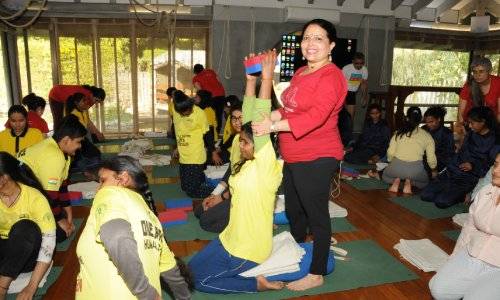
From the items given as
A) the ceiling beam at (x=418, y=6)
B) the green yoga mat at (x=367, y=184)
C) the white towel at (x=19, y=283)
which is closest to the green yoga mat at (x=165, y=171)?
the green yoga mat at (x=367, y=184)

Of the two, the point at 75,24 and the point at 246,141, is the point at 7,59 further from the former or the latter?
the point at 246,141

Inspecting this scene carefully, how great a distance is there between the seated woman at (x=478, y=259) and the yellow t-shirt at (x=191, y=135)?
7.89 ft

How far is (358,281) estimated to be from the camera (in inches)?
90.8

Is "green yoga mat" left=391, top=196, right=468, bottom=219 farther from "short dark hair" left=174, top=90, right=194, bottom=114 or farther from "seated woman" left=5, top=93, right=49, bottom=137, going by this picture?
"seated woman" left=5, top=93, right=49, bottom=137

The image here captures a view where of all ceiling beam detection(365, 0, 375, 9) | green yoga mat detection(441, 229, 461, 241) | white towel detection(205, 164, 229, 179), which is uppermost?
ceiling beam detection(365, 0, 375, 9)

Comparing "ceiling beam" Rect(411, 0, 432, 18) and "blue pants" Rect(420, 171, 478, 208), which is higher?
"ceiling beam" Rect(411, 0, 432, 18)

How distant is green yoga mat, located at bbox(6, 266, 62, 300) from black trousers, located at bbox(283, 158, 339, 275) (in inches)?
59.0

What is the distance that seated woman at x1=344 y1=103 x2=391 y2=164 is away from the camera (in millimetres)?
5336

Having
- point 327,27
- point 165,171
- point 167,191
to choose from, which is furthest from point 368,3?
point 327,27

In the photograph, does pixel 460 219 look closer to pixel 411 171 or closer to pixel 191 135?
pixel 411 171

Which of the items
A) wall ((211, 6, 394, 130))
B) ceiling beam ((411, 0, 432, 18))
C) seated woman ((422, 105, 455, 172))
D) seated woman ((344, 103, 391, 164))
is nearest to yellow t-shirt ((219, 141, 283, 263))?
seated woman ((422, 105, 455, 172))

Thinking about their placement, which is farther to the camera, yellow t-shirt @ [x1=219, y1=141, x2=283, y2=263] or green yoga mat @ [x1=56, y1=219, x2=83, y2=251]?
green yoga mat @ [x1=56, y1=219, x2=83, y2=251]

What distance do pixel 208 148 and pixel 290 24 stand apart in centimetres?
423

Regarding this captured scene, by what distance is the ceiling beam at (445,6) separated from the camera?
7.70 m
